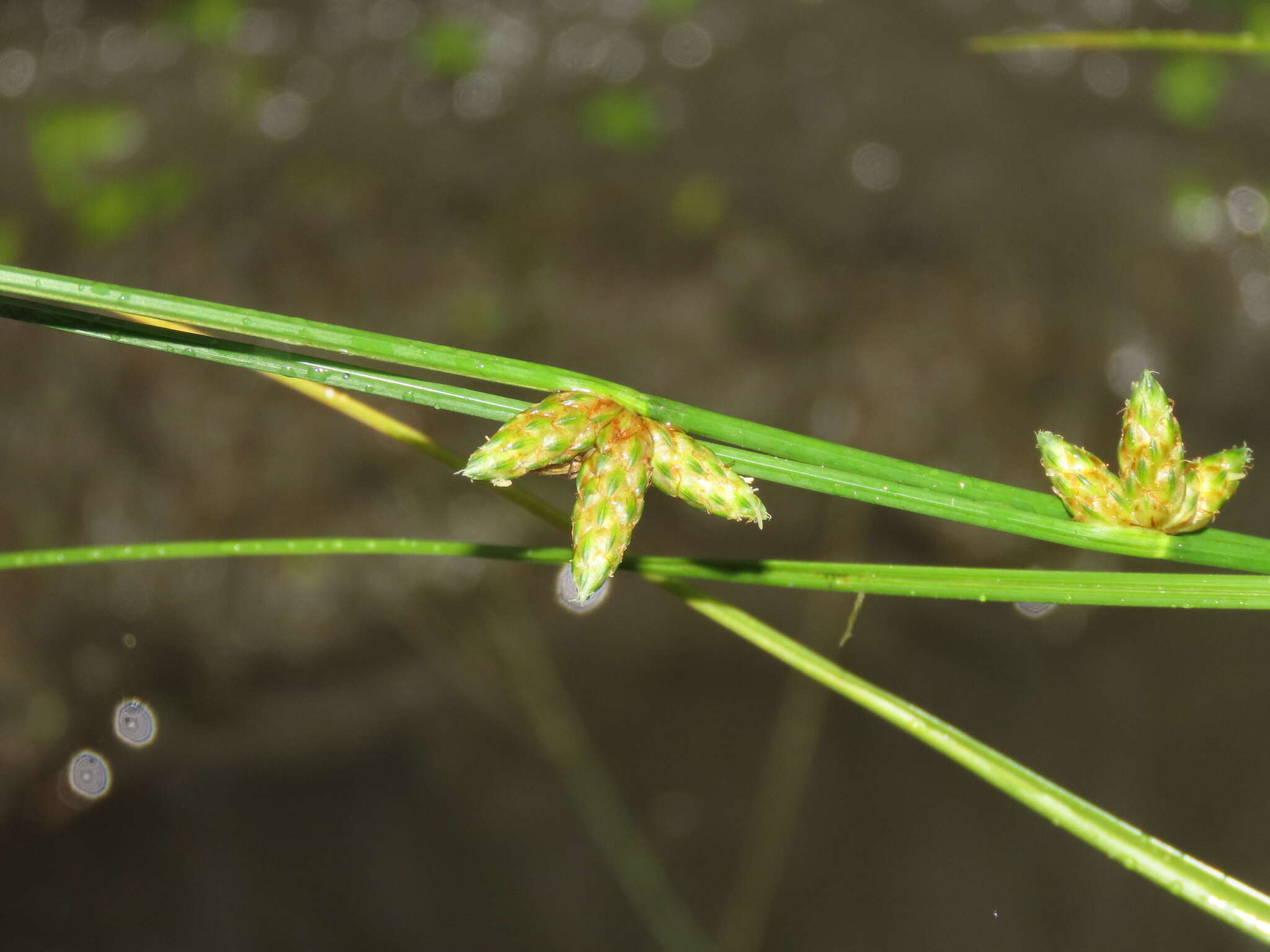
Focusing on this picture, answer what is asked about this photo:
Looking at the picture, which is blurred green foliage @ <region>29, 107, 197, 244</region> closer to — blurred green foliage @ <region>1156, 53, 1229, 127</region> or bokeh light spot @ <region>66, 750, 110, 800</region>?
bokeh light spot @ <region>66, 750, 110, 800</region>

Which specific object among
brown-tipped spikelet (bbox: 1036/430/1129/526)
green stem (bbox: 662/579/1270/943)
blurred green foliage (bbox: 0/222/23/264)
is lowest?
green stem (bbox: 662/579/1270/943)

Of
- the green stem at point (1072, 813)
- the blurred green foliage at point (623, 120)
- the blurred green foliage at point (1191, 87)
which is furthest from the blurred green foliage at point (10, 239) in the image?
the blurred green foliage at point (1191, 87)

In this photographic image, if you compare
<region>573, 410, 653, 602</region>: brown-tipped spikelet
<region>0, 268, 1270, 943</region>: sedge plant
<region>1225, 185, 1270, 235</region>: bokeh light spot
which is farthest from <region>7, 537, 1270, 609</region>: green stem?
<region>1225, 185, 1270, 235</region>: bokeh light spot

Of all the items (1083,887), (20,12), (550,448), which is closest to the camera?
(550,448)

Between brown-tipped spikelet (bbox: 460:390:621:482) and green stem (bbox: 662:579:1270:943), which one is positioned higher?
brown-tipped spikelet (bbox: 460:390:621:482)

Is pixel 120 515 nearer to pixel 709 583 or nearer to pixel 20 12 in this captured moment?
pixel 709 583

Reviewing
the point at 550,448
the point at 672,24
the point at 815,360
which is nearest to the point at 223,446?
the point at 815,360

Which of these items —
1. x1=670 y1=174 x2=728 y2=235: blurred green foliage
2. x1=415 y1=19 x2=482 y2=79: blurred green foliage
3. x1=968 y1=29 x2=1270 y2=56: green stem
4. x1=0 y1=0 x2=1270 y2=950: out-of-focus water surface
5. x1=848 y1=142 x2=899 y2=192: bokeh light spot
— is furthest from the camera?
x1=415 y1=19 x2=482 y2=79: blurred green foliage

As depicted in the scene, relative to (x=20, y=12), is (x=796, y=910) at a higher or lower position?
lower
